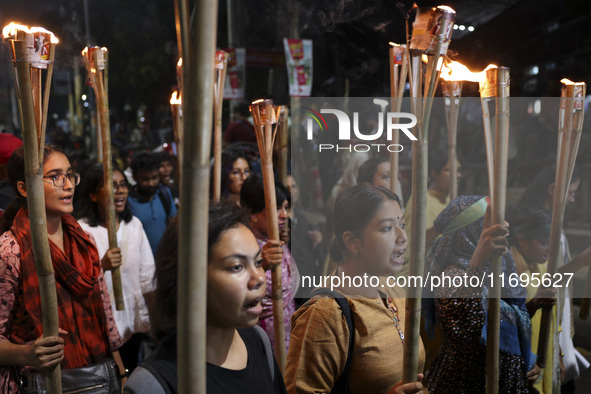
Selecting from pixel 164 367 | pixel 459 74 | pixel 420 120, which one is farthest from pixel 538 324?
pixel 164 367

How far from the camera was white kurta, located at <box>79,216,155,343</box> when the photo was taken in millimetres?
3133

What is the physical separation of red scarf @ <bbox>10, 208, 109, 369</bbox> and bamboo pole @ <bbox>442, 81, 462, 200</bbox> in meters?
1.53

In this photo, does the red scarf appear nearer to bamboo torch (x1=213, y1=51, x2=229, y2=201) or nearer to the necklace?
bamboo torch (x1=213, y1=51, x2=229, y2=201)

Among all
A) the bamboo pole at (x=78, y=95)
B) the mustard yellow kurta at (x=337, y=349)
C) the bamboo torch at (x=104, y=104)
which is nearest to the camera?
the mustard yellow kurta at (x=337, y=349)

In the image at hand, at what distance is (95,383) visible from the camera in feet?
6.73

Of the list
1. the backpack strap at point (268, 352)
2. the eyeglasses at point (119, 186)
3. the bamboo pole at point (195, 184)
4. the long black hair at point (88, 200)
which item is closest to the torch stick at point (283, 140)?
the eyeglasses at point (119, 186)

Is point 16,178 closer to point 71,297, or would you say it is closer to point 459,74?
point 71,297

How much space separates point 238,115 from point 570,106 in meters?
5.95

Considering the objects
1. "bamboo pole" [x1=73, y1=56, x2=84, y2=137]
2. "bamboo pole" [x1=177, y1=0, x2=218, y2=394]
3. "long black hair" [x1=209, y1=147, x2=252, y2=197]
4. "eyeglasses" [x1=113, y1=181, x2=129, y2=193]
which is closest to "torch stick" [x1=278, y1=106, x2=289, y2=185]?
"long black hair" [x1=209, y1=147, x2=252, y2=197]

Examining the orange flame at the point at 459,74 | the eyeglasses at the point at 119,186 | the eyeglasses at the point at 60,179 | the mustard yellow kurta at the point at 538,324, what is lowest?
the mustard yellow kurta at the point at 538,324

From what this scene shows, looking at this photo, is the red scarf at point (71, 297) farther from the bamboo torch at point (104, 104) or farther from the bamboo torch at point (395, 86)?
the bamboo torch at point (395, 86)

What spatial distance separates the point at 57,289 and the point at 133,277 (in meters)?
1.11

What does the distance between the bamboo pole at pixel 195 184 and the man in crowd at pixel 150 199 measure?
3.04 m

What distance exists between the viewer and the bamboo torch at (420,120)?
57.9 inches
